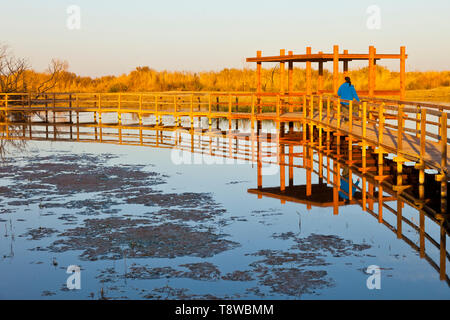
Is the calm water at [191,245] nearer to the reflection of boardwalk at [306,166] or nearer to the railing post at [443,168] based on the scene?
the reflection of boardwalk at [306,166]

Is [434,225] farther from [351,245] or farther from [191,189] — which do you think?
[191,189]

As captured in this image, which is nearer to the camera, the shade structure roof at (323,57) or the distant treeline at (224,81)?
the shade structure roof at (323,57)

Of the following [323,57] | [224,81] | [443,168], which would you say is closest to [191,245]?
[443,168]

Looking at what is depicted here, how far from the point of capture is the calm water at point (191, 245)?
6898 millimetres

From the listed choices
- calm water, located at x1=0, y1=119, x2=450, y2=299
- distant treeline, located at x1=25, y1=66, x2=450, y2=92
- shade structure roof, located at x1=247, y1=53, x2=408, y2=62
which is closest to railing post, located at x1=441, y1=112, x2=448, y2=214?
calm water, located at x1=0, y1=119, x2=450, y2=299

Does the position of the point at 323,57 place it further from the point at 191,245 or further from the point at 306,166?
the point at 191,245

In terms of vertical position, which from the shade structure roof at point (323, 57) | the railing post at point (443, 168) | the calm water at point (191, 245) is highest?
the shade structure roof at point (323, 57)

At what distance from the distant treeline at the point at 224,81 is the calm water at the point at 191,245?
108 ft

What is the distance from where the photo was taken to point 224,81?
5119 centimetres

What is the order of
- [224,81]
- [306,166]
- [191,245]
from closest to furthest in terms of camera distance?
[191,245] < [306,166] < [224,81]

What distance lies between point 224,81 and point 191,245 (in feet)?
141

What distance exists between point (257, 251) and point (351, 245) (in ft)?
4.25

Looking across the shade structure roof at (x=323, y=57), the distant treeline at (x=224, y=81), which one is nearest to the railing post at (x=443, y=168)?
the shade structure roof at (x=323, y=57)

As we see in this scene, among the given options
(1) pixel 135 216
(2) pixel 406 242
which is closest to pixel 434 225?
(2) pixel 406 242
